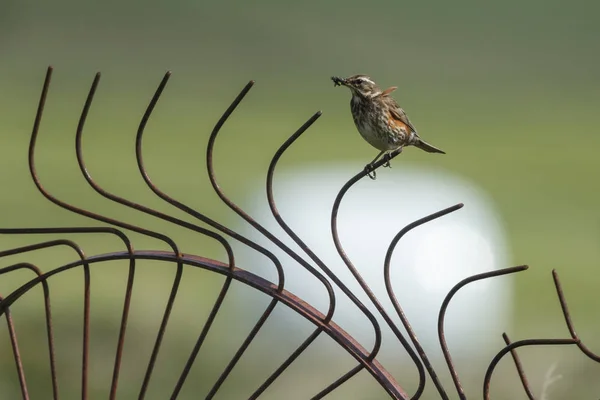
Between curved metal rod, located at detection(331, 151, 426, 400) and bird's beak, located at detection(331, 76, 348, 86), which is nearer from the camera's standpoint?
curved metal rod, located at detection(331, 151, 426, 400)

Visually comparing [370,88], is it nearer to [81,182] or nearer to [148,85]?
[81,182]

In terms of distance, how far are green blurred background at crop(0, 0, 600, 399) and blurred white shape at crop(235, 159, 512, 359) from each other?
20cm

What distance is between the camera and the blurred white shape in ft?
10.4

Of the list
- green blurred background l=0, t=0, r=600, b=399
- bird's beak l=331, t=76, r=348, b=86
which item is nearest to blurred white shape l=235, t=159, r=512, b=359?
green blurred background l=0, t=0, r=600, b=399

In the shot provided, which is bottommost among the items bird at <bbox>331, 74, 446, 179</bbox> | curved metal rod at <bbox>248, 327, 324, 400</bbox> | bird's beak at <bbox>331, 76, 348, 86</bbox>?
curved metal rod at <bbox>248, 327, 324, 400</bbox>

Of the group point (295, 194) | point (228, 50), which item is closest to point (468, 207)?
point (295, 194)

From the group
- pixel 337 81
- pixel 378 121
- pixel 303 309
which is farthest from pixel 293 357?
pixel 378 121

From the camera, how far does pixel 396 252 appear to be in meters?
3.54

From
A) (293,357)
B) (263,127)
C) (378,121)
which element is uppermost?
(263,127)

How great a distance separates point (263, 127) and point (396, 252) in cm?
409

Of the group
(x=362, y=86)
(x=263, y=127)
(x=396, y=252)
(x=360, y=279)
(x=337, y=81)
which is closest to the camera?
(x=360, y=279)

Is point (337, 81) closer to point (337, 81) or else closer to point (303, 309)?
point (337, 81)

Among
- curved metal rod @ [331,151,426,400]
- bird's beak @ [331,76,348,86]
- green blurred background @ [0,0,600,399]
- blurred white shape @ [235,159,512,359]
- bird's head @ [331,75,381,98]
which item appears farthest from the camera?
blurred white shape @ [235,159,512,359]

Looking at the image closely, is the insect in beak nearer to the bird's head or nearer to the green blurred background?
the bird's head
